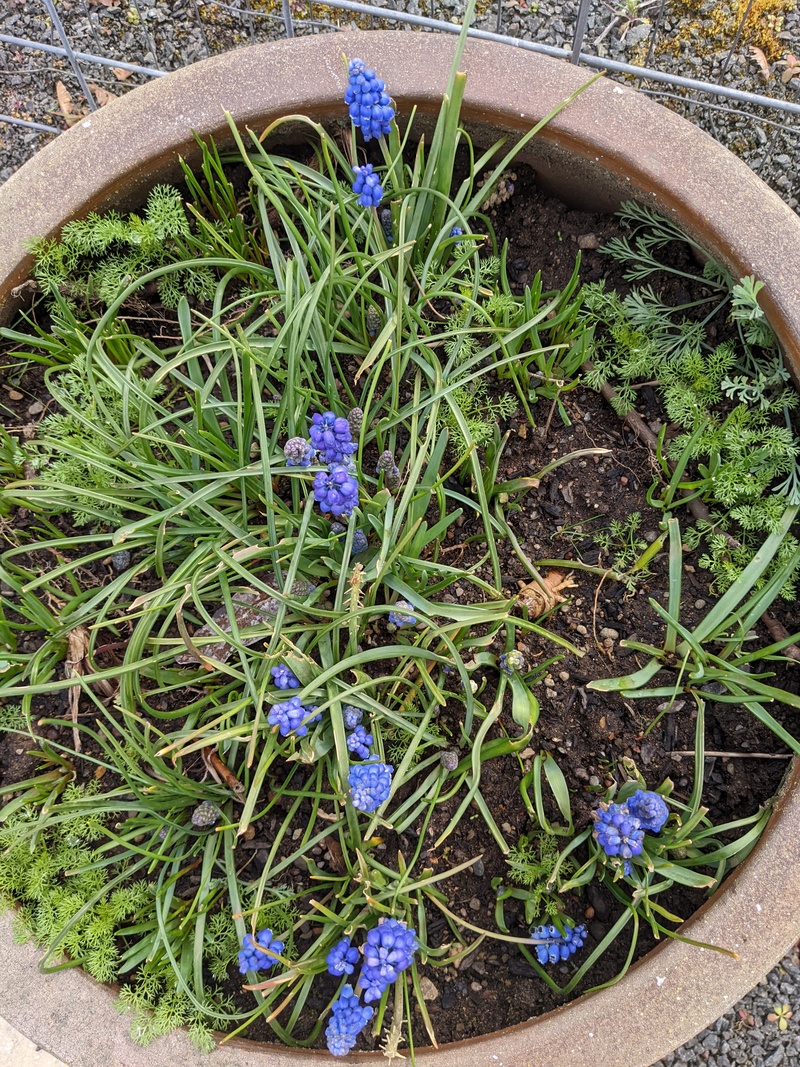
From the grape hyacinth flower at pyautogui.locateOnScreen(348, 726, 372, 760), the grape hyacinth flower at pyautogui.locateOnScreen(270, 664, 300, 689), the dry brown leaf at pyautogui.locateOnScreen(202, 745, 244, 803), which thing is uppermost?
the grape hyacinth flower at pyautogui.locateOnScreen(270, 664, 300, 689)

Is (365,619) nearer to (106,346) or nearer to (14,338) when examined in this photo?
(106,346)

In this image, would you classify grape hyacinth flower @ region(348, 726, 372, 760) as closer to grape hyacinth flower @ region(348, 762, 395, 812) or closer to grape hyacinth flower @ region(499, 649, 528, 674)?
grape hyacinth flower @ region(348, 762, 395, 812)

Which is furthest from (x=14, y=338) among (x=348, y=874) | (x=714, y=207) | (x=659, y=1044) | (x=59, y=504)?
(x=659, y=1044)

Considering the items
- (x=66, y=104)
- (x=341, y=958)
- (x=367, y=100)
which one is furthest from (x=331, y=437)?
(x=66, y=104)

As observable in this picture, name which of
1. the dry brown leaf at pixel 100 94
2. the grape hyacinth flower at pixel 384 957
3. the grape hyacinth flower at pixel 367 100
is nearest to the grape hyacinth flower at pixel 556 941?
the grape hyacinth flower at pixel 384 957

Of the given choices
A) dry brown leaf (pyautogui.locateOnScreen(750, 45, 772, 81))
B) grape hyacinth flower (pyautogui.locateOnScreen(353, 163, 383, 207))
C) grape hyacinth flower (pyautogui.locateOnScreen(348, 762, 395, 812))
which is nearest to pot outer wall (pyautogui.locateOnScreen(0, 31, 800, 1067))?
grape hyacinth flower (pyautogui.locateOnScreen(353, 163, 383, 207))
